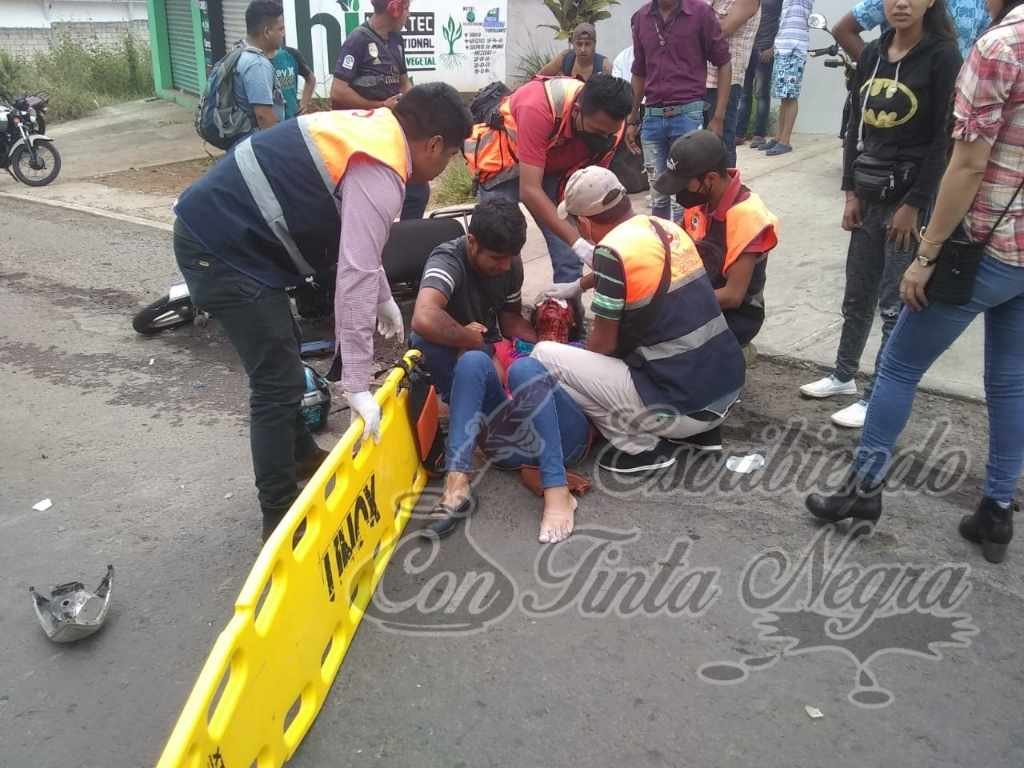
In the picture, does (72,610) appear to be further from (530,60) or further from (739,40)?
(530,60)

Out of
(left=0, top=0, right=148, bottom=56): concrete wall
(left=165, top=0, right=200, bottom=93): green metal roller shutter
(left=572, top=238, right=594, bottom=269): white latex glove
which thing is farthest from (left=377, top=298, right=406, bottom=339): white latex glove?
(left=0, top=0, right=148, bottom=56): concrete wall

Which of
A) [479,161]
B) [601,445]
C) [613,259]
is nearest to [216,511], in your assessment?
[601,445]

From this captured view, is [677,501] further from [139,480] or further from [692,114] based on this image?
[692,114]

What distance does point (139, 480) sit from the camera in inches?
142

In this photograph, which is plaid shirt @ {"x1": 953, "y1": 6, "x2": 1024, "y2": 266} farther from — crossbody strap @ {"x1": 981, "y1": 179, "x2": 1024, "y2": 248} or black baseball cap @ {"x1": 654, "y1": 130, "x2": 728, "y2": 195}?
black baseball cap @ {"x1": 654, "y1": 130, "x2": 728, "y2": 195}

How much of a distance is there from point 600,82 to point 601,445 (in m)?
1.60

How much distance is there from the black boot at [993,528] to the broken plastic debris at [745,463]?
824 millimetres

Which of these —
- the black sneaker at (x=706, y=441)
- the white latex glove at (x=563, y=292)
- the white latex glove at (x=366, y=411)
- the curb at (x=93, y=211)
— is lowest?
the curb at (x=93, y=211)

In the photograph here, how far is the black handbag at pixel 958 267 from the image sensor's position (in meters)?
2.55

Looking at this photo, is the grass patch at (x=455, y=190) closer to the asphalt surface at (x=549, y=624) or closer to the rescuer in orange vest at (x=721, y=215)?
the asphalt surface at (x=549, y=624)

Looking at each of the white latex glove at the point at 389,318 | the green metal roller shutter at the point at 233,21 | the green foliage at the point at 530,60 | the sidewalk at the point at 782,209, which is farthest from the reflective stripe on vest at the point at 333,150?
the green metal roller shutter at the point at 233,21

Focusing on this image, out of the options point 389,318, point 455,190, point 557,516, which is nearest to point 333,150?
point 389,318

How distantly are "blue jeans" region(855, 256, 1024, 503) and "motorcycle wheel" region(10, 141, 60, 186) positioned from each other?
31.9ft

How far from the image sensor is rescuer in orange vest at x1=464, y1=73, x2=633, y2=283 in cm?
391
